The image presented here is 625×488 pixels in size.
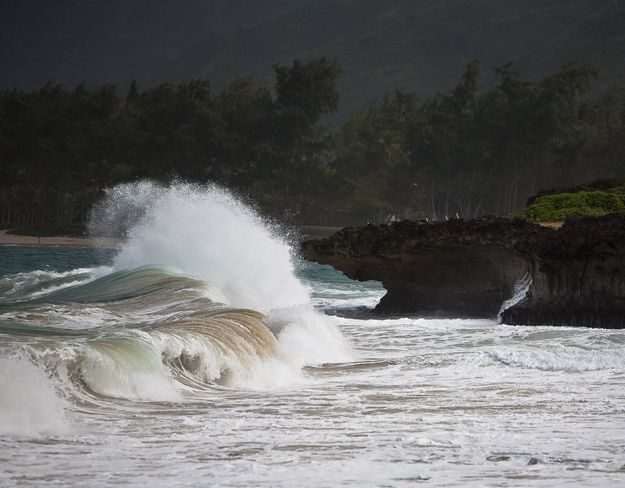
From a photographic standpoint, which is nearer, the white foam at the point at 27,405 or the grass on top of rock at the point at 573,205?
the white foam at the point at 27,405

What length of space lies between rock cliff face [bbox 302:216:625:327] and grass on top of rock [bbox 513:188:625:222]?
2.57m

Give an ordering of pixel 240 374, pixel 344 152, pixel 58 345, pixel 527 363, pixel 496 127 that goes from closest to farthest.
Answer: pixel 58 345 < pixel 240 374 < pixel 527 363 < pixel 496 127 < pixel 344 152

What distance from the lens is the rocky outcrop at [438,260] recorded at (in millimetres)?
21500

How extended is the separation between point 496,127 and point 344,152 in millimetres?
15731

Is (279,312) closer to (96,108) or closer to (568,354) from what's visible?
(568,354)

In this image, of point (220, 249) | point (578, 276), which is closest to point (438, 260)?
point (578, 276)

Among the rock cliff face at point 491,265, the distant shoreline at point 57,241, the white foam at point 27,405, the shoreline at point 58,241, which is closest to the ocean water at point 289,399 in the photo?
the white foam at point 27,405

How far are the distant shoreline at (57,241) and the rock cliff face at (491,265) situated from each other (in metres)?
56.4

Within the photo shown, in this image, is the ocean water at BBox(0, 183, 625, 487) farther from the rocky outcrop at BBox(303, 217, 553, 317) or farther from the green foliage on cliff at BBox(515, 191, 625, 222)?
the green foliage on cliff at BBox(515, 191, 625, 222)

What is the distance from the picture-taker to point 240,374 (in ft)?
38.2

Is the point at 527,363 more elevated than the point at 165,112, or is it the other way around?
the point at 165,112

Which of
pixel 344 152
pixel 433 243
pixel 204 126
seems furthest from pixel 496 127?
pixel 433 243

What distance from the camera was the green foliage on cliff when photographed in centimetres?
2422

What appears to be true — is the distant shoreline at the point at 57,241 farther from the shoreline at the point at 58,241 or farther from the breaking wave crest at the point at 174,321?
the breaking wave crest at the point at 174,321
